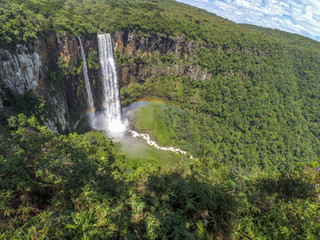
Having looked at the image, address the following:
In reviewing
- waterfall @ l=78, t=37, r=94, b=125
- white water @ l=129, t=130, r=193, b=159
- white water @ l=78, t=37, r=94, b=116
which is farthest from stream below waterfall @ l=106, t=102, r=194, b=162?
white water @ l=78, t=37, r=94, b=116

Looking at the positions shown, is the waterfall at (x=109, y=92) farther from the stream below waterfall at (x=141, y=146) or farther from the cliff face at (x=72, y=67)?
the stream below waterfall at (x=141, y=146)

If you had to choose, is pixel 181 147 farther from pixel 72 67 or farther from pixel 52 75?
pixel 52 75

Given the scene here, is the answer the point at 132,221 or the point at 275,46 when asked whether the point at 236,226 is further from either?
the point at 275,46

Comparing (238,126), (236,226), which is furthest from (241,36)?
(236,226)

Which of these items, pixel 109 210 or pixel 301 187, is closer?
pixel 109 210

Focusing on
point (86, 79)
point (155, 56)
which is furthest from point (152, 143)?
point (155, 56)

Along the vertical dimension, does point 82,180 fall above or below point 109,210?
below
